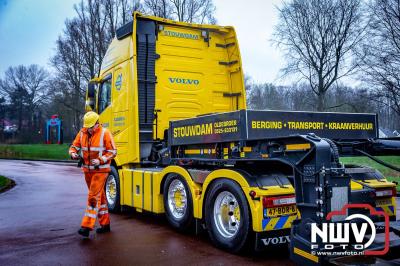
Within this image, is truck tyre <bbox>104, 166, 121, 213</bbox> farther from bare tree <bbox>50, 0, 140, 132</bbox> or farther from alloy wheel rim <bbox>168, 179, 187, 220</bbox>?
Result: bare tree <bbox>50, 0, 140, 132</bbox>

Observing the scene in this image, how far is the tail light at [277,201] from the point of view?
5305 mm

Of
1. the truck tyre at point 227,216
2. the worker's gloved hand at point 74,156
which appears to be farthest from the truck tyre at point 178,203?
the worker's gloved hand at point 74,156

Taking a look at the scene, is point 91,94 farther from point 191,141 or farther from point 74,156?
point 191,141

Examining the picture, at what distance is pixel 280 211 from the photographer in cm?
544

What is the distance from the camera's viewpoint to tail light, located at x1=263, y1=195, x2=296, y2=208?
5.30m

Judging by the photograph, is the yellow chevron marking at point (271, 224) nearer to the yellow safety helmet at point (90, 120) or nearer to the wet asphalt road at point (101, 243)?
the wet asphalt road at point (101, 243)

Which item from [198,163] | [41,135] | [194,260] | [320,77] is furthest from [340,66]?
[41,135]

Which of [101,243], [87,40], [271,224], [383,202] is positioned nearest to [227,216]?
[271,224]

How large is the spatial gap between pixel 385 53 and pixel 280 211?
63.7 ft

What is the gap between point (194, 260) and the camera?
5.52m

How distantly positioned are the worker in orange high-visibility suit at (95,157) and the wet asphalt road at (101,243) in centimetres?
44

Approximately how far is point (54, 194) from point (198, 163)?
7.16 meters

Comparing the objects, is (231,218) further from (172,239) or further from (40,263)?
(40,263)

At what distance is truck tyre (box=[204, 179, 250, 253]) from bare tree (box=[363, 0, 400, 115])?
1780 cm
